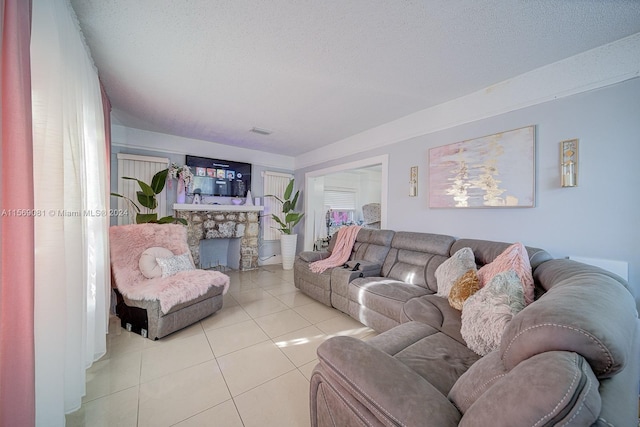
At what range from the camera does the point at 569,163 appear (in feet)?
6.29

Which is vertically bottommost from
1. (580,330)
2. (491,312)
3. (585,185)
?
(491,312)

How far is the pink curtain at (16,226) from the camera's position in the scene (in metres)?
0.82

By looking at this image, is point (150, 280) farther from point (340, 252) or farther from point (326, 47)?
point (326, 47)

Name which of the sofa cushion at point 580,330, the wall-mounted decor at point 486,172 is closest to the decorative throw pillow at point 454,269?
the wall-mounted decor at point 486,172

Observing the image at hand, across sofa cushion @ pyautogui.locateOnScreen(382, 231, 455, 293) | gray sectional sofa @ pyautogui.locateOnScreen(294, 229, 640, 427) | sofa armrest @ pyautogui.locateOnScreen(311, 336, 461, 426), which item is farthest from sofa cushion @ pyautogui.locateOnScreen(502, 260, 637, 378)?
sofa cushion @ pyautogui.locateOnScreen(382, 231, 455, 293)

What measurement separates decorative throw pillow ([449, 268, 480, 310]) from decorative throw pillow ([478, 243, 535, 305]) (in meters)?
0.09

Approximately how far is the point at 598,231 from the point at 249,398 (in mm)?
2955

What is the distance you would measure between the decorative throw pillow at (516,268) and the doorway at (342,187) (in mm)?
1751

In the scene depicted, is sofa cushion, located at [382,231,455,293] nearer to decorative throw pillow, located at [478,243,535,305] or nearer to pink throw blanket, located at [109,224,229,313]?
decorative throw pillow, located at [478,243,535,305]

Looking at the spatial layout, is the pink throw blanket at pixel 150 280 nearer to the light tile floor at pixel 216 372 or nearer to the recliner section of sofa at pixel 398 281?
the light tile floor at pixel 216 372

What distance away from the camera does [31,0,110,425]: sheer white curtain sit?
1.04 meters

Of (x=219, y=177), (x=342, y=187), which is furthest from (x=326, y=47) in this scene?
(x=342, y=187)

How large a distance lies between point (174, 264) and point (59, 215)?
1.60 meters

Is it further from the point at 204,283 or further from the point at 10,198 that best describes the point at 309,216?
the point at 10,198
